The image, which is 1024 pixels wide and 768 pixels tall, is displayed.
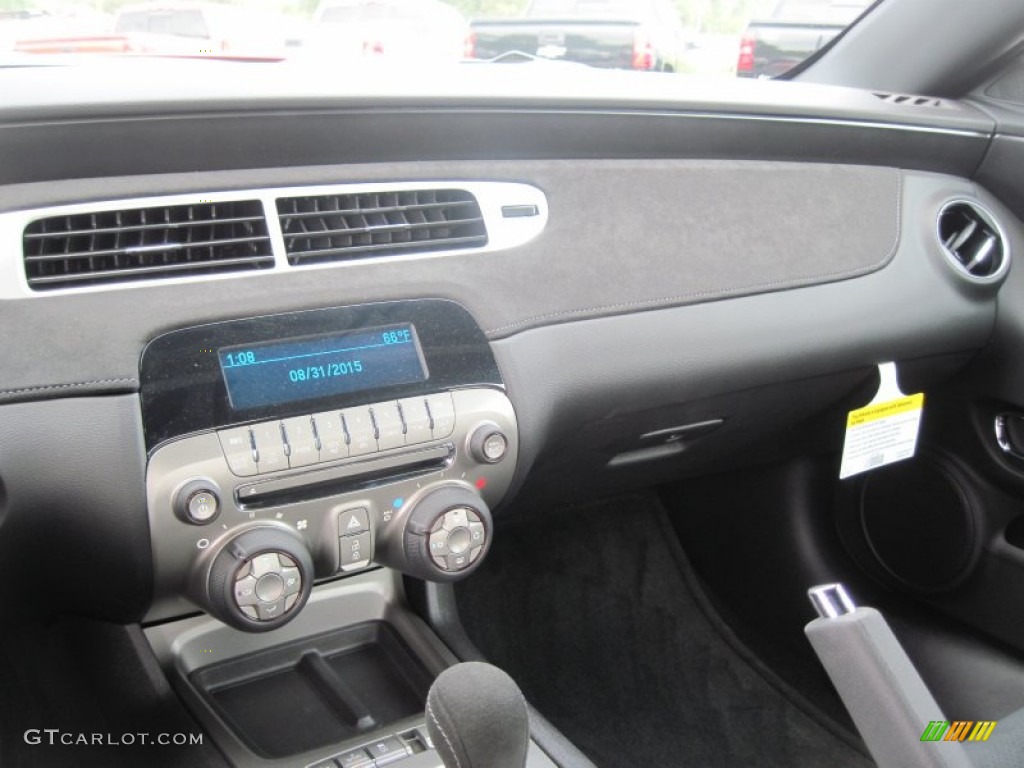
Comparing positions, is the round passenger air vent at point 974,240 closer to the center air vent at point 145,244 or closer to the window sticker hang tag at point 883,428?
the window sticker hang tag at point 883,428

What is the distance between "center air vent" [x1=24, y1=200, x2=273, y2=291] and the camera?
106cm

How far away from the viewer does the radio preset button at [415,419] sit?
3.87 feet

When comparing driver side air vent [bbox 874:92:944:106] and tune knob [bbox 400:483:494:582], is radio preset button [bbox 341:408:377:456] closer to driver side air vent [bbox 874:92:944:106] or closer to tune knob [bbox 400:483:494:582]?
tune knob [bbox 400:483:494:582]

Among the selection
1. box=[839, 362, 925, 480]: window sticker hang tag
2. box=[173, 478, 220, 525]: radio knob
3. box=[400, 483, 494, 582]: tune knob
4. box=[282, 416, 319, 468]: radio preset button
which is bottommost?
box=[839, 362, 925, 480]: window sticker hang tag

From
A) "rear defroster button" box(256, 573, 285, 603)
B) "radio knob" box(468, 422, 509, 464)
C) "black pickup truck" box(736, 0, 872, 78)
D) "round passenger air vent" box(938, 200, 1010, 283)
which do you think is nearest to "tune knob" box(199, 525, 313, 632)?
"rear defroster button" box(256, 573, 285, 603)

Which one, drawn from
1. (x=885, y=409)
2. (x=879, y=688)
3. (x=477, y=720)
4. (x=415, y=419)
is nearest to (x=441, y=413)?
(x=415, y=419)

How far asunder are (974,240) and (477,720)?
1211 millimetres

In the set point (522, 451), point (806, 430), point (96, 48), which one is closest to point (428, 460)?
point (522, 451)

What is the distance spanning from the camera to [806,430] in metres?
1.83

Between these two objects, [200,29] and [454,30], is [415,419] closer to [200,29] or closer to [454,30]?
[200,29]

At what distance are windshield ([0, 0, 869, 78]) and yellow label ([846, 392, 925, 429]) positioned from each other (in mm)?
559

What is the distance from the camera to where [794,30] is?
203cm

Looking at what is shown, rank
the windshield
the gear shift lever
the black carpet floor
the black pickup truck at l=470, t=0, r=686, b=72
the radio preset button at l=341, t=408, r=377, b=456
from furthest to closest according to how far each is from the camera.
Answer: the black carpet floor, the black pickup truck at l=470, t=0, r=686, b=72, the windshield, the radio preset button at l=341, t=408, r=377, b=456, the gear shift lever

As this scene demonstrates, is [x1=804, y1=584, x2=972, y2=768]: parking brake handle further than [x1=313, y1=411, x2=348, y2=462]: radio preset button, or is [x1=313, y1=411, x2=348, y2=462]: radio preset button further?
[x1=313, y1=411, x2=348, y2=462]: radio preset button
